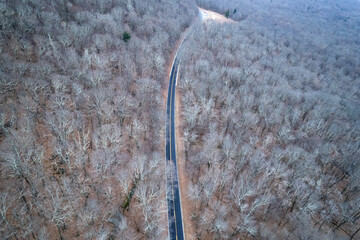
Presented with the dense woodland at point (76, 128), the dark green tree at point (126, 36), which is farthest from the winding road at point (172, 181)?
the dark green tree at point (126, 36)

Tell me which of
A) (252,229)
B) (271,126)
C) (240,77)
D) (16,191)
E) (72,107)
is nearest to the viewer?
(16,191)

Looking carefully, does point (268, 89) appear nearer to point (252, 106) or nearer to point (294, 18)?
point (252, 106)

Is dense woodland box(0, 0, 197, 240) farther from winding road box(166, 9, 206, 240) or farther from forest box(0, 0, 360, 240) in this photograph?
winding road box(166, 9, 206, 240)

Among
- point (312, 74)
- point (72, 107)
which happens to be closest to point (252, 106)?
point (312, 74)

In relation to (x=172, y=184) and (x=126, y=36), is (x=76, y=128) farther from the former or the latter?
(x=126, y=36)

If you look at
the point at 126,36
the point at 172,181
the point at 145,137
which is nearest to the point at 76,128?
the point at 145,137

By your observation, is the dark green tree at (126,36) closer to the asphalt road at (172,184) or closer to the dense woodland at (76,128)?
the dense woodland at (76,128)
